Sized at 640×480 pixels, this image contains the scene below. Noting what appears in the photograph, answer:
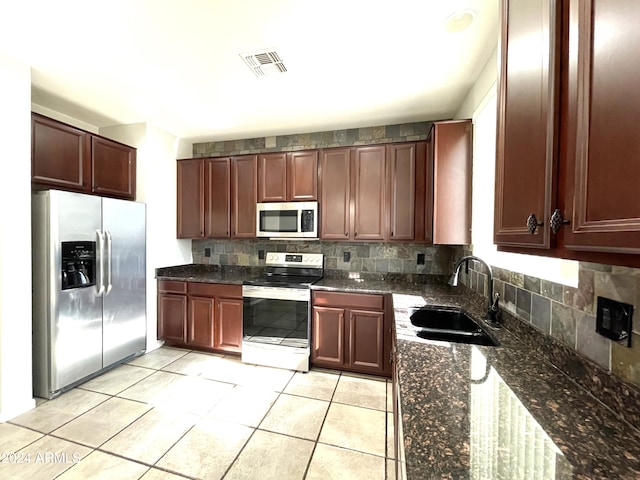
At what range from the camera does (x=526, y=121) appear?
83 cm

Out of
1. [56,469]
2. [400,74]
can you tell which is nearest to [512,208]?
[400,74]

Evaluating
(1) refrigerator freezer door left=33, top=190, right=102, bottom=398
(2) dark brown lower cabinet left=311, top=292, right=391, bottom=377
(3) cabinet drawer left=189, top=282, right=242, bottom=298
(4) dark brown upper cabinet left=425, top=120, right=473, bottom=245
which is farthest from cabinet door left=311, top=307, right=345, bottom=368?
(1) refrigerator freezer door left=33, top=190, right=102, bottom=398

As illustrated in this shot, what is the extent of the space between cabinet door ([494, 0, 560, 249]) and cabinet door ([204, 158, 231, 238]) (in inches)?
115

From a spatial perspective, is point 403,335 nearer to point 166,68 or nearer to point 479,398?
point 479,398

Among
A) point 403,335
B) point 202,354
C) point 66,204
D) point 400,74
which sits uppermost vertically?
point 400,74

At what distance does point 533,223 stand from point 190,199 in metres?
3.58

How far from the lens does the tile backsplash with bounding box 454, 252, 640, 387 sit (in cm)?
75

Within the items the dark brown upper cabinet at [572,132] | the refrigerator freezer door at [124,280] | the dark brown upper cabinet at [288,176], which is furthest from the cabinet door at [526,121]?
the refrigerator freezer door at [124,280]

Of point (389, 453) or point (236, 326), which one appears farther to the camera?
point (236, 326)

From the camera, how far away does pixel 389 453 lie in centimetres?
170

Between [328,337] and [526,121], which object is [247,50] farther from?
[328,337]

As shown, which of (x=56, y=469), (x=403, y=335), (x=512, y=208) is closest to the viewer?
(x=512, y=208)

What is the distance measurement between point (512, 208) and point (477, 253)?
1.35 metres

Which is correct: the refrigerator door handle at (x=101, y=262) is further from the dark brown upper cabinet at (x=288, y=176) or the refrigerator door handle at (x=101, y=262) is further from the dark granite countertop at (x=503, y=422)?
the dark granite countertop at (x=503, y=422)
